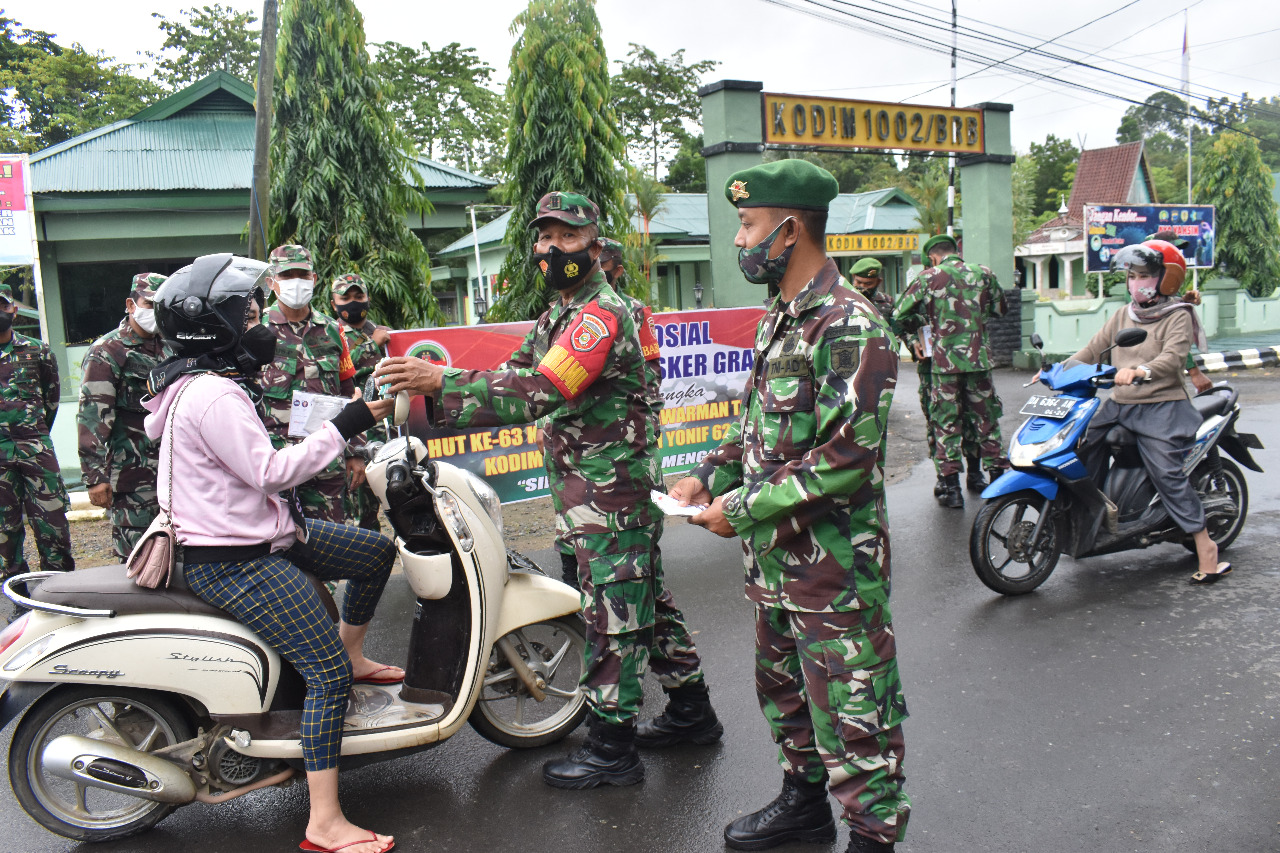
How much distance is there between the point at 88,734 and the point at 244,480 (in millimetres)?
1076

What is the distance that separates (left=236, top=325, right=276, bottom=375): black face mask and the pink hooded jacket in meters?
0.08

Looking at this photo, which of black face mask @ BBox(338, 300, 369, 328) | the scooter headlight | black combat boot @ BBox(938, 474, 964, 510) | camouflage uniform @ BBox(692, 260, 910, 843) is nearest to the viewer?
camouflage uniform @ BBox(692, 260, 910, 843)

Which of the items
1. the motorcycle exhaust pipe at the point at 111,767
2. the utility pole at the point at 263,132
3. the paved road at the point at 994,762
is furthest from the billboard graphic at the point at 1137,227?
the motorcycle exhaust pipe at the point at 111,767

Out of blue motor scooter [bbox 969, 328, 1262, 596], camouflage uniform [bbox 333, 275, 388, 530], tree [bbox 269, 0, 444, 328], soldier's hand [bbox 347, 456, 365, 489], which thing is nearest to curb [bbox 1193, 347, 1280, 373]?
blue motor scooter [bbox 969, 328, 1262, 596]

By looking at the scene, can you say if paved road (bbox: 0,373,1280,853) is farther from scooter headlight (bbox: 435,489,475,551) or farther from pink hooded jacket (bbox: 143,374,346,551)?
pink hooded jacket (bbox: 143,374,346,551)

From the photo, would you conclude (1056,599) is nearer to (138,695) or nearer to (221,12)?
(138,695)

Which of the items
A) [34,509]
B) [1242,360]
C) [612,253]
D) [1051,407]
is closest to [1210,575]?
[1051,407]

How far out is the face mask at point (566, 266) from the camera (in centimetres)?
318

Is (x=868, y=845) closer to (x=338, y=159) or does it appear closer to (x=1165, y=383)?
(x=1165, y=383)

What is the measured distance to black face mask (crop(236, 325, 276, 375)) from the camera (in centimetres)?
274

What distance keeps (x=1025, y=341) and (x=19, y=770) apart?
1640 cm

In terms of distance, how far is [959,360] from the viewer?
281 inches

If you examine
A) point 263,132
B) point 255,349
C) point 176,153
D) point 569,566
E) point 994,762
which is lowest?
point 994,762

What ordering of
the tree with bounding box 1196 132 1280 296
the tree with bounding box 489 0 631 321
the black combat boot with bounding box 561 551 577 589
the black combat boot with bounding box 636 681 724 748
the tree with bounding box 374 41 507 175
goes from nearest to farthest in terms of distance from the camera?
the black combat boot with bounding box 636 681 724 748, the black combat boot with bounding box 561 551 577 589, the tree with bounding box 489 0 631 321, the tree with bounding box 1196 132 1280 296, the tree with bounding box 374 41 507 175
